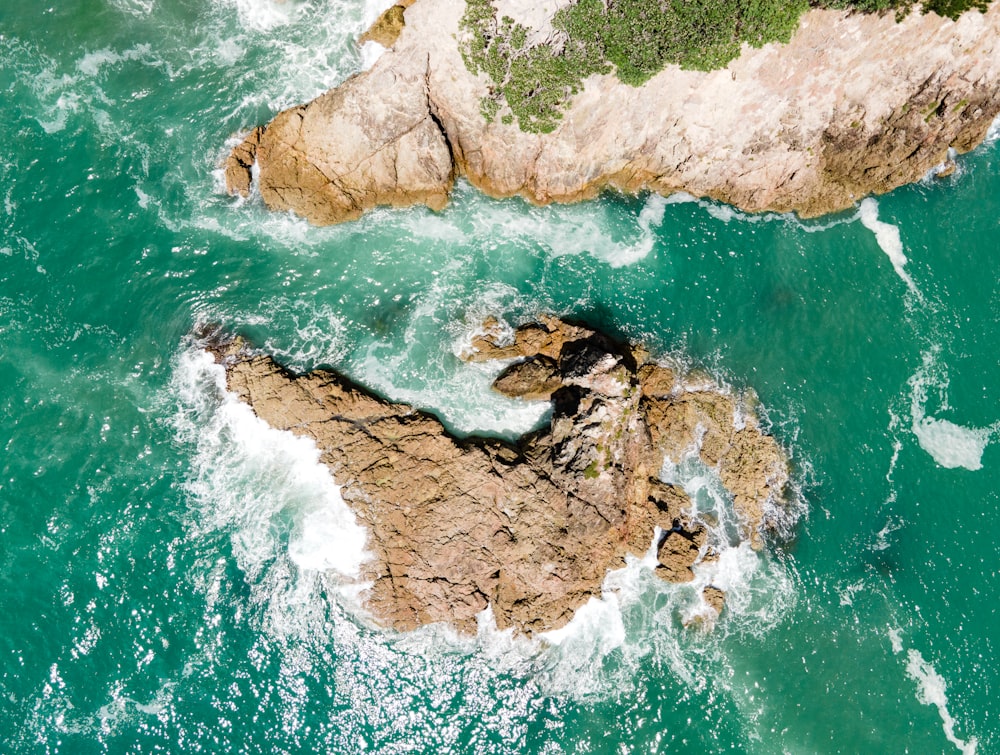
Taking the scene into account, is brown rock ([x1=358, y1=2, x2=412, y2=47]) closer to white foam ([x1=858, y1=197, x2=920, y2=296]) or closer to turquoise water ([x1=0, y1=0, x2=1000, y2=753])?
turquoise water ([x1=0, y1=0, x2=1000, y2=753])

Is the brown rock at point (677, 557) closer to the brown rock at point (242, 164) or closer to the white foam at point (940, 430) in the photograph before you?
the white foam at point (940, 430)

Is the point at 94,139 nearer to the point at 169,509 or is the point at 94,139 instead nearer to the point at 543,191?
the point at 169,509

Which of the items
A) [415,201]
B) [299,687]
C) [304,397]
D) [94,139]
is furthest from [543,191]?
[299,687]

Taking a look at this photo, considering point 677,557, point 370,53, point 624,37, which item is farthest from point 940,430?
point 370,53

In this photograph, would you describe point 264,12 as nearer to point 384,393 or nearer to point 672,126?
point 384,393

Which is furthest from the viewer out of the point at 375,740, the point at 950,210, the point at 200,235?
the point at 950,210

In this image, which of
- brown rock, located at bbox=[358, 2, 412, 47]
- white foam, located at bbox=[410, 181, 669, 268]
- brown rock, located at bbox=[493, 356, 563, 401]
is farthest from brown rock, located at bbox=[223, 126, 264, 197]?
brown rock, located at bbox=[493, 356, 563, 401]

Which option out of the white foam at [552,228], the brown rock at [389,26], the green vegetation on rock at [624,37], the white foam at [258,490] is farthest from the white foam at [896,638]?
the brown rock at [389,26]
